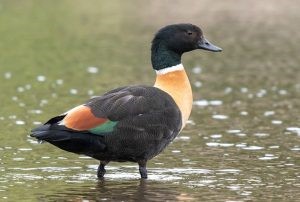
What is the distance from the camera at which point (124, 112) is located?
12.7 m

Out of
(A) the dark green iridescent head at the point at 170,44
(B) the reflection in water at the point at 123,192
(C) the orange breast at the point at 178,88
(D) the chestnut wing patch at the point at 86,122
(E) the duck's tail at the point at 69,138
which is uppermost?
(A) the dark green iridescent head at the point at 170,44

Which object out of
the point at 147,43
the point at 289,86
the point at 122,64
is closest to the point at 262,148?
the point at 289,86

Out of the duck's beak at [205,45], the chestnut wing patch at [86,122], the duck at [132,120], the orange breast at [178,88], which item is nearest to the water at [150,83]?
the duck at [132,120]

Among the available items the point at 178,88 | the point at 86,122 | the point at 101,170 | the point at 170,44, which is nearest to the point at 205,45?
the point at 170,44

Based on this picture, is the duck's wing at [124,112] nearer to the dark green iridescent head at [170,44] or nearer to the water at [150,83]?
the dark green iridescent head at [170,44]

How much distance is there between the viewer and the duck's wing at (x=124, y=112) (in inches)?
486

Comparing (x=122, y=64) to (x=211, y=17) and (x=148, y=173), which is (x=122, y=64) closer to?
(x=148, y=173)

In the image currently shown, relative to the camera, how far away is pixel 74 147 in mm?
12414

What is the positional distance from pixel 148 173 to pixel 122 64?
45.7 feet

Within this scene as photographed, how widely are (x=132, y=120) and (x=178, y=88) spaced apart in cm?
101

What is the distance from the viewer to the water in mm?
12597

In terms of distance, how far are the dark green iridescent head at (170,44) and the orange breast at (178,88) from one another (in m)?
0.19

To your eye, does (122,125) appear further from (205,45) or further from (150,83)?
(150,83)

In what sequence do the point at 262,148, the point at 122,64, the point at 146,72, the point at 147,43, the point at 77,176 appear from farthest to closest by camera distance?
the point at 147,43 → the point at 122,64 → the point at 146,72 → the point at 262,148 → the point at 77,176
